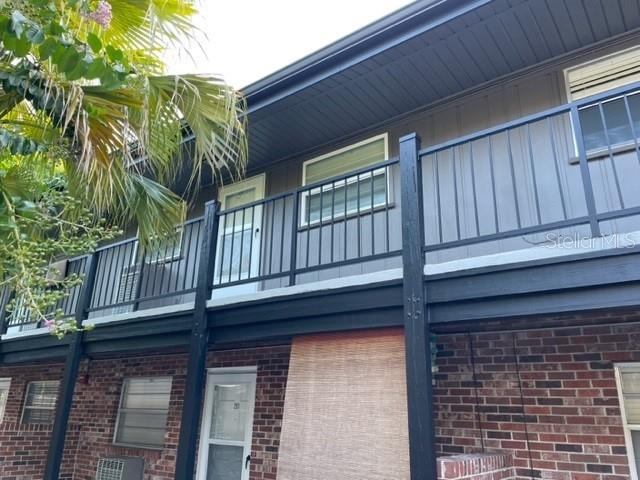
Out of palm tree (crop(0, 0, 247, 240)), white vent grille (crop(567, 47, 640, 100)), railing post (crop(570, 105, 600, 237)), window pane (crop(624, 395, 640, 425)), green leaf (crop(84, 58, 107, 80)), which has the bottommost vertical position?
window pane (crop(624, 395, 640, 425))

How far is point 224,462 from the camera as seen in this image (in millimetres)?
6016

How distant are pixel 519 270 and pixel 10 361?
740 centimetres

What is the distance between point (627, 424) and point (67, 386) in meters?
5.69

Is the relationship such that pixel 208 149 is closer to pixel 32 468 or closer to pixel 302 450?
pixel 302 450

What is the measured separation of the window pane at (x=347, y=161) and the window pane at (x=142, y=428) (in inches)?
156

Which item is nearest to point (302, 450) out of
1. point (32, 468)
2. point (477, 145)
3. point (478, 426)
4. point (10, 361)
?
point (478, 426)

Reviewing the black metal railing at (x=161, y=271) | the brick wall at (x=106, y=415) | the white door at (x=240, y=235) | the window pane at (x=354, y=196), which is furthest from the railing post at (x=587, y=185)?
the white door at (x=240, y=235)

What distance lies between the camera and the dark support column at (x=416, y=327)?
3033mm

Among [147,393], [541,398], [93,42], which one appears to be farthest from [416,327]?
[147,393]

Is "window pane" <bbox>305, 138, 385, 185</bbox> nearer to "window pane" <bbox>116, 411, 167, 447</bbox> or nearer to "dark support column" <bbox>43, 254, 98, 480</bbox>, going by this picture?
"dark support column" <bbox>43, 254, 98, 480</bbox>

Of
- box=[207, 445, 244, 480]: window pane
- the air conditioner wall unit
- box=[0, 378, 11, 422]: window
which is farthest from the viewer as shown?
box=[0, 378, 11, 422]: window

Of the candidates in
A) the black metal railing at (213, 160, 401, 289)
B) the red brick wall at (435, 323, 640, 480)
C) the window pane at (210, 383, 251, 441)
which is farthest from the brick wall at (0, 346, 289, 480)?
the red brick wall at (435, 323, 640, 480)

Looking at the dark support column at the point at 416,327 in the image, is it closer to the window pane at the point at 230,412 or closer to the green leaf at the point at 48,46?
the green leaf at the point at 48,46

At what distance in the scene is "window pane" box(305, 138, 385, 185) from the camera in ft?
20.0
